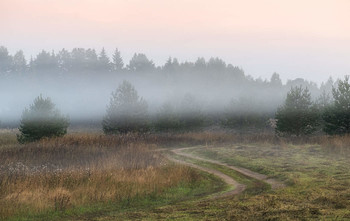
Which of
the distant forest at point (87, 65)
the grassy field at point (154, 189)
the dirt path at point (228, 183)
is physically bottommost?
the dirt path at point (228, 183)

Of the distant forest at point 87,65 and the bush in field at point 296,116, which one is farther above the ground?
the distant forest at point 87,65

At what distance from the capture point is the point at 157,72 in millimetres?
111312

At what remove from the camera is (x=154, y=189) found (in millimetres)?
14797

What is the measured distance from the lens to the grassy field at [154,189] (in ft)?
34.3

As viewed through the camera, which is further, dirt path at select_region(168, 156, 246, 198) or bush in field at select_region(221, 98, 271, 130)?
bush in field at select_region(221, 98, 271, 130)

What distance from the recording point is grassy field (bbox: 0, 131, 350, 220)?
10469 mm

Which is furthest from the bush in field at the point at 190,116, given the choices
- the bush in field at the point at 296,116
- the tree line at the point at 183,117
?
the bush in field at the point at 296,116

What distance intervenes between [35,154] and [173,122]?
29858 mm

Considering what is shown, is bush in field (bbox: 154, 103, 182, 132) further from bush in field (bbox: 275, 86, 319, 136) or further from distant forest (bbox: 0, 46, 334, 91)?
distant forest (bbox: 0, 46, 334, 91)

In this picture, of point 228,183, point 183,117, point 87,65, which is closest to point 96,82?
point 87,65

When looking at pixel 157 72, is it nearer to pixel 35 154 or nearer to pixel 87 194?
pixel 35 154

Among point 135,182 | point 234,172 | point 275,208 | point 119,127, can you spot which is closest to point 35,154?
point 135,182

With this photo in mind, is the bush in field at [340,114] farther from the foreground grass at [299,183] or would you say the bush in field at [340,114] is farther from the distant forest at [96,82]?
the distant forest at [96,82]

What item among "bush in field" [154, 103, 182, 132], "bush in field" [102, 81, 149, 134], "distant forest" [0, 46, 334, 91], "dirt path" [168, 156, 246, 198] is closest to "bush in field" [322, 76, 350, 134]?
"bush in field" [154, 103, 182, 132]
